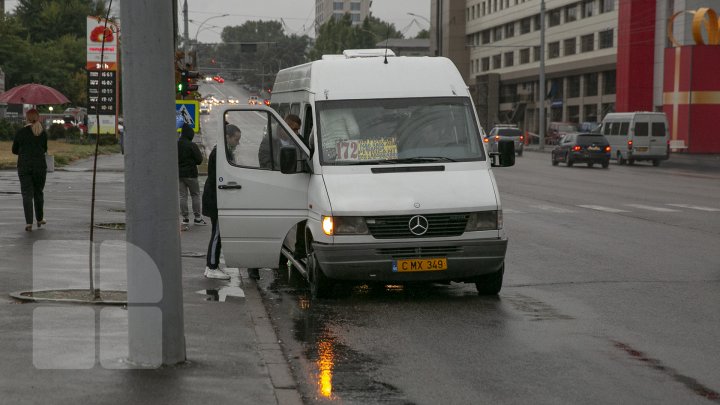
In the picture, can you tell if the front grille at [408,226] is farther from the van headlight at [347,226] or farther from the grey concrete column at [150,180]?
the grey concrete column at [150,180]

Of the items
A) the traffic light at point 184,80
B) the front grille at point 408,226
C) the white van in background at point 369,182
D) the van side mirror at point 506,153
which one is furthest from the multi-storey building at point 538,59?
the front grille at point 408,226

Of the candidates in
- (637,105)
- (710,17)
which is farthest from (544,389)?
(637,105)

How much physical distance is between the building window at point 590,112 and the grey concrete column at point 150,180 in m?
82.2

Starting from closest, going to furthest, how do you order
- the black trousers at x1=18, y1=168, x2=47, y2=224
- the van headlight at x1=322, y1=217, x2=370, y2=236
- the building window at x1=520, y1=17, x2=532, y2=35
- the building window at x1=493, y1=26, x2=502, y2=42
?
the van headlight at x1=322, y1=217, x2=370, y2=236
the black trousers at x1=18, y1=168, x2=47, y2=224
the building window at x1=520, y1=17, x2=532, y2=35
the building window at x1=493, y1=26, x2=502, y2=42

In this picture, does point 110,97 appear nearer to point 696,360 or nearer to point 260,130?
point 260,130

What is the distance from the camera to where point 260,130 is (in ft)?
40.9

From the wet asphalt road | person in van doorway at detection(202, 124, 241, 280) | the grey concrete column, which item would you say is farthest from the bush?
the grey concrete column

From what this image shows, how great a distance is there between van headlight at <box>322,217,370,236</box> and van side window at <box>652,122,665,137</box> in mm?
42941

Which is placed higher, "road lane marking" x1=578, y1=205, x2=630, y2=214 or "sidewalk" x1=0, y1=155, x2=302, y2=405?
"sidewalk" x1=0, y1=155, x2=302, y2=405

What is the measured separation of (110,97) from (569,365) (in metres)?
34.9

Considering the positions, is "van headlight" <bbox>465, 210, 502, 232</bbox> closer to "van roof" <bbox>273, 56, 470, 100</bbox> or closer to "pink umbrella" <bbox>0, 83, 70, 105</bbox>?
"van roof" <bbox>273, 56, 470, 100</bbox>

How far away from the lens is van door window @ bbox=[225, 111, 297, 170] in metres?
12.1

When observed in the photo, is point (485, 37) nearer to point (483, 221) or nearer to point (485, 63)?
point (485, 63)

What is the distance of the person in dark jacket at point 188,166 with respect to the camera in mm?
19016
